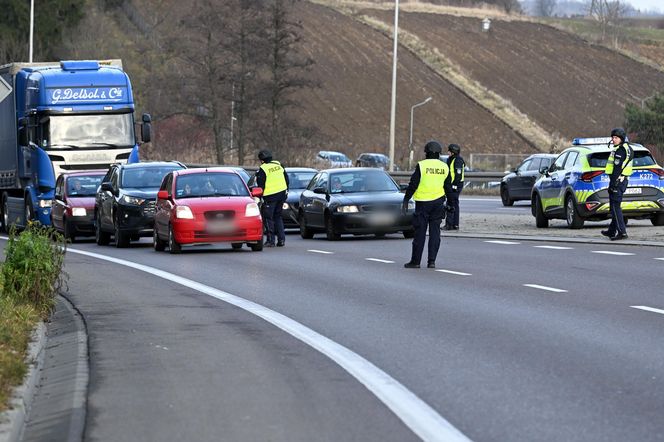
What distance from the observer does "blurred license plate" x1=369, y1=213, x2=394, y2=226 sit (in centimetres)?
2820

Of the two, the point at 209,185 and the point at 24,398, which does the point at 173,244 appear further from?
the point at 24,398

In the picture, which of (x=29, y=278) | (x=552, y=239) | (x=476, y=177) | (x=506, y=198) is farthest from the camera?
(x=476, y=177)

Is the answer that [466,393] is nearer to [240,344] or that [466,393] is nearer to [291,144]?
[240,344]

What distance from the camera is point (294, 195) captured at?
33.9 m

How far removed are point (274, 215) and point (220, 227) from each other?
2.41 m

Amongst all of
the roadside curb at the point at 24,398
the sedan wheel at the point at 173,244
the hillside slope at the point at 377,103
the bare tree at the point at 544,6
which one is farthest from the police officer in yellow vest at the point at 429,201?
the bare tree at the point at 544,6

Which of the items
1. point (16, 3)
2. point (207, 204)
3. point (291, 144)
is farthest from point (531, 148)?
point (207, 204)

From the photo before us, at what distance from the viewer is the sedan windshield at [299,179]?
35.1 meters

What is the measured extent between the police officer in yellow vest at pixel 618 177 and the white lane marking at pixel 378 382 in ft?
35.4

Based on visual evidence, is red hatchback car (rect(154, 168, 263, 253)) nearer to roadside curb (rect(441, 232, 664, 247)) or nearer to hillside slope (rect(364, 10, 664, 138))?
roadside curb (rect(441, 232, 664, 247))

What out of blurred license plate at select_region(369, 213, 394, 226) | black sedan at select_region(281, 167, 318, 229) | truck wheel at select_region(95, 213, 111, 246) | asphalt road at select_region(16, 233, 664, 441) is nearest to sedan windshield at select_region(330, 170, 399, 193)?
blurred license plate at select_region(369, 213, 394, 226)

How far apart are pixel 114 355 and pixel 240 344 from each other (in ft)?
3.68

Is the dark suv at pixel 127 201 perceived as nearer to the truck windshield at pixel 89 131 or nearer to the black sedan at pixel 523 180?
the truck windshield at pixel 89 131

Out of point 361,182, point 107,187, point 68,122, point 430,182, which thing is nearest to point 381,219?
point 361,182
